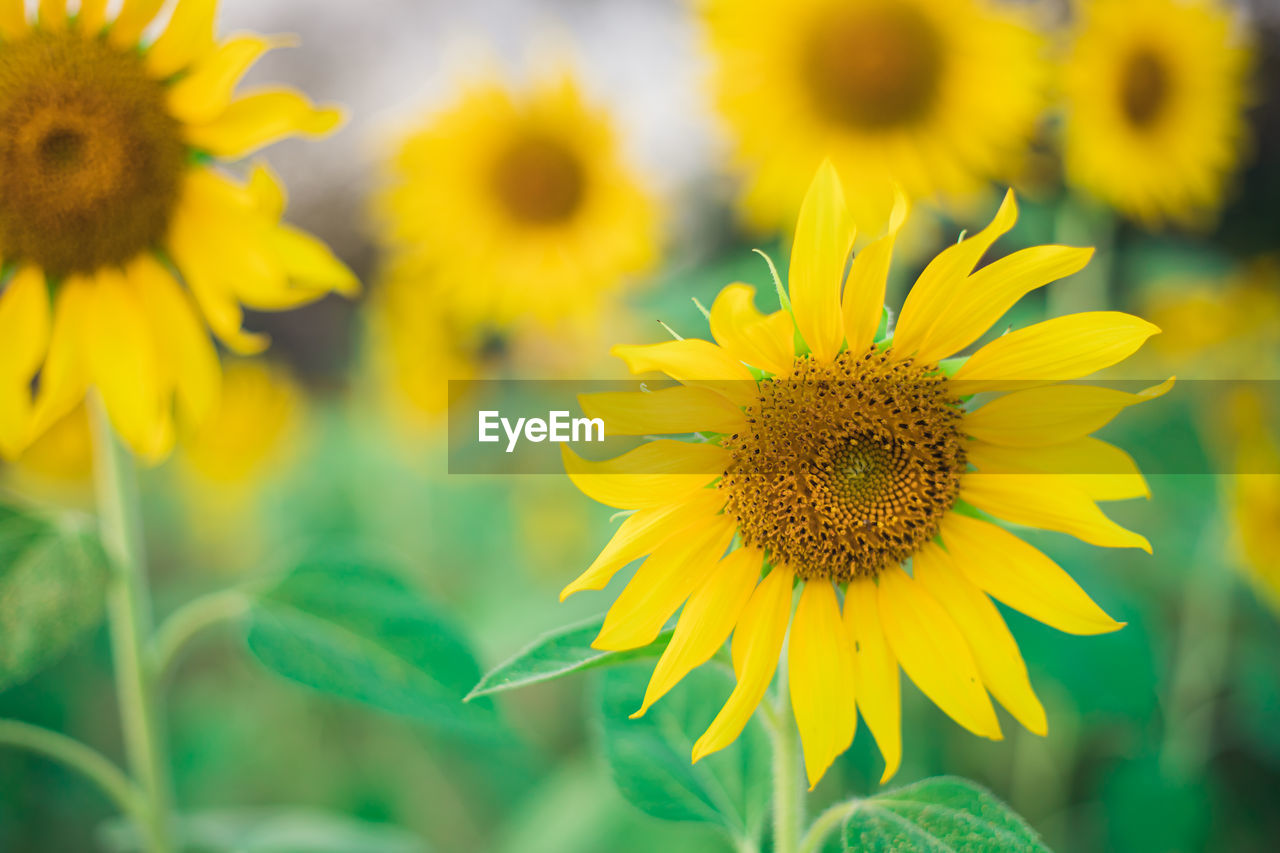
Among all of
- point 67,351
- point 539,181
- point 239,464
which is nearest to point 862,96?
point 539,181

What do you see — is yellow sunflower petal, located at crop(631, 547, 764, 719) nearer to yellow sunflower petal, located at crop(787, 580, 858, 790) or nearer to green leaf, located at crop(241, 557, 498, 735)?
yellow sunflower petal, located at crop(787, 580, 858, 790)

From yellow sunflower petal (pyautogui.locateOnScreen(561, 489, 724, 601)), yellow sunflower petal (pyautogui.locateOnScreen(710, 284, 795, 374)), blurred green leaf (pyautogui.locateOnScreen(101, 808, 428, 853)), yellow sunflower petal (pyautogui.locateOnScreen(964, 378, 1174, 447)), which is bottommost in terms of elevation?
blurred green leaf (pyautogui.locateOnScreen(101, 808, 428, 853))

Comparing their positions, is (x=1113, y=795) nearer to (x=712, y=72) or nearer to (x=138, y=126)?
(x=712, y=72)

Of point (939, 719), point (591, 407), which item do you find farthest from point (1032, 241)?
point (591, 407)

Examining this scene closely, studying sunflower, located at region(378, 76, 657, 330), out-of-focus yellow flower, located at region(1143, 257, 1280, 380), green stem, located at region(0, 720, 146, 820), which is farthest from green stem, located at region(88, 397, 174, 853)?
out-of-focus yellow flower, located at region(1143, 257, 1280, 380)

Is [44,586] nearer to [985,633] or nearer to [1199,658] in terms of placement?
[985,633]

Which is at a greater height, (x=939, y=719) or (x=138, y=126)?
(x=138, y=126)
